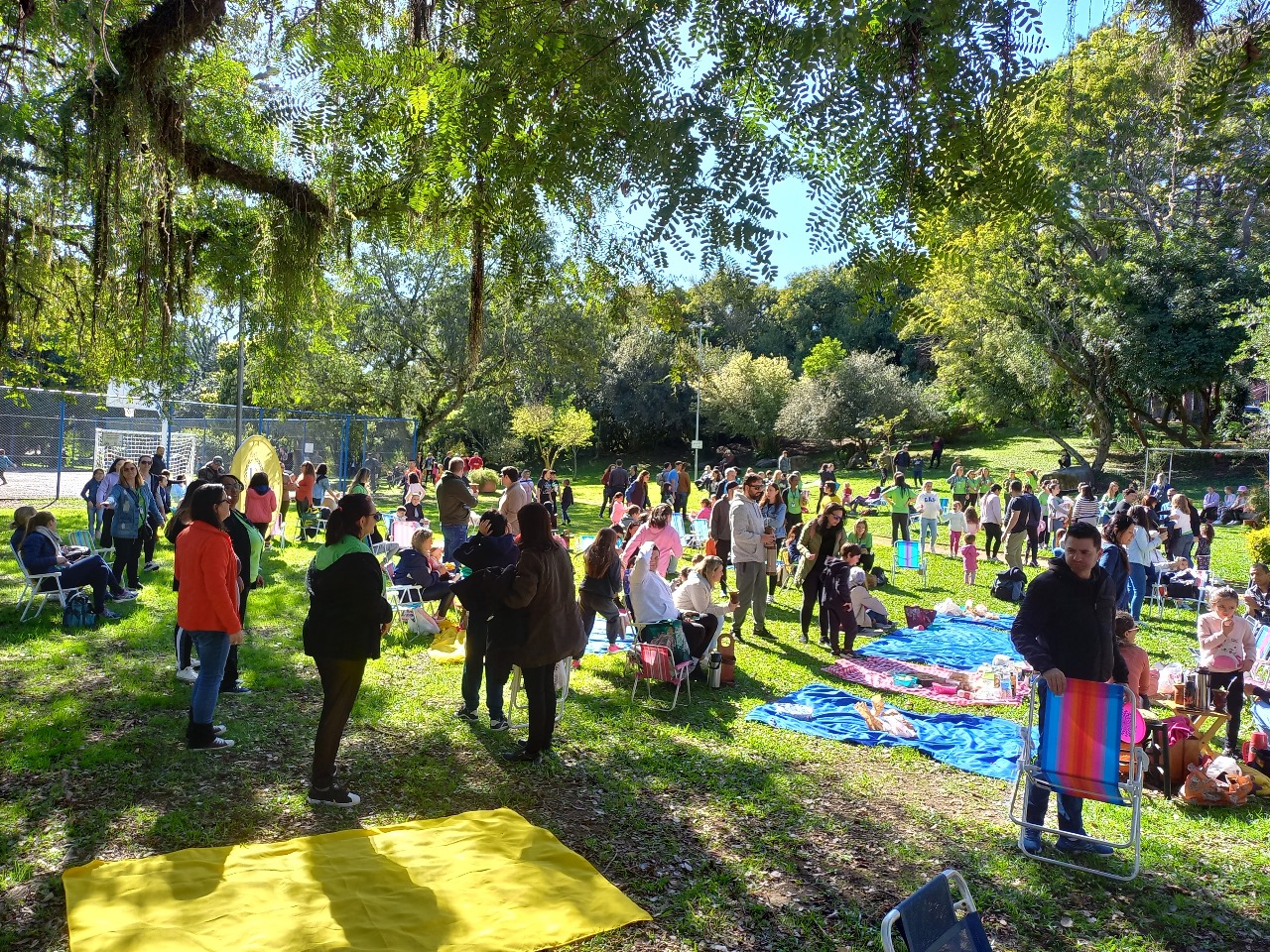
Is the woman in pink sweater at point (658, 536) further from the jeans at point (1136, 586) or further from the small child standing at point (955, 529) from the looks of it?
the small child standing at point (955, 529)

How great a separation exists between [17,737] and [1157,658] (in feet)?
35.6

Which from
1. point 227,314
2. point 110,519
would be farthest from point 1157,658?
point 110,519

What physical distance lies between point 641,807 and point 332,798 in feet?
5.81

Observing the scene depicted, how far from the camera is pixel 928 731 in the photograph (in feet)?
23.8

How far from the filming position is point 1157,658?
10.1 m

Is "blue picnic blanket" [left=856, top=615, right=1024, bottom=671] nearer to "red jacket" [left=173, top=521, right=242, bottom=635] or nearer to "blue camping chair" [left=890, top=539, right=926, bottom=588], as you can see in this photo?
"blue camping chair" [left=890, top=539, right=926, bottom=588]

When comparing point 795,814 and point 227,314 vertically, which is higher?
point 227,314

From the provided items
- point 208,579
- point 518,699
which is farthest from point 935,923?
point 518,699

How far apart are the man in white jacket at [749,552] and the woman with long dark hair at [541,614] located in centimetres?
401

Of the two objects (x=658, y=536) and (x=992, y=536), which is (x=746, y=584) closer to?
(x=658, y=536)

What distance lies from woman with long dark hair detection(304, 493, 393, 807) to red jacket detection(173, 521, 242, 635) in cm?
79

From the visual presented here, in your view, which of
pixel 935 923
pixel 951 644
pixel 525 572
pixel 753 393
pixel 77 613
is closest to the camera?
pixel 935 923

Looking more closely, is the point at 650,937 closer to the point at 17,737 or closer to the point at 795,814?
the point at 795,814

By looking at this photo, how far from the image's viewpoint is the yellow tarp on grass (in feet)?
12.0
